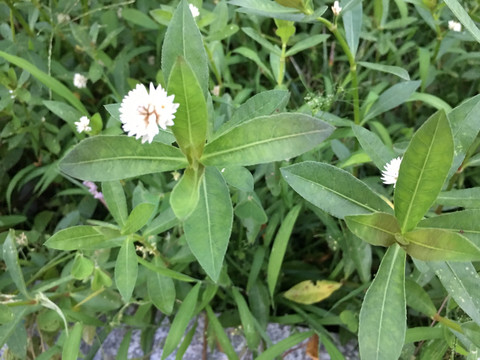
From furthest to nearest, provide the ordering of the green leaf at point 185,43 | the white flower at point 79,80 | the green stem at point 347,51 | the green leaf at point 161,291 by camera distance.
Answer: the white flower at point 79,80
the green leaf at point 161,291
the green stem at point 347,51
the green leaf at point 185,43

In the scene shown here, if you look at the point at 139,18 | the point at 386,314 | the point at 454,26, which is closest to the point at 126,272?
the point at 386,314

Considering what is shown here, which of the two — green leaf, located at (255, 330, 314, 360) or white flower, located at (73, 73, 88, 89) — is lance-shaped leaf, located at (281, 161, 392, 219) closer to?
green leaf, located at (255, 330, 314, 360)

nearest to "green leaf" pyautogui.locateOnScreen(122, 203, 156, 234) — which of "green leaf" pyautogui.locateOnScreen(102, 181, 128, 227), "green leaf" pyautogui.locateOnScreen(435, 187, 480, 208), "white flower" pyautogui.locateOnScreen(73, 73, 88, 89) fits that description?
"green leaf" pyautogui.locateOnScreen(102, 181, 128, 227)

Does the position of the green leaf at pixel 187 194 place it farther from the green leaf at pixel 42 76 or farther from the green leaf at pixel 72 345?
the green leaf at pixel 42 76

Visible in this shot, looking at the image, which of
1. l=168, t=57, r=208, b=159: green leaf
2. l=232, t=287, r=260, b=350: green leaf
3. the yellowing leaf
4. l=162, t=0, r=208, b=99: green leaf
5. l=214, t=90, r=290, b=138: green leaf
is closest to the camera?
l=168, t=57, r=208, b=159: green leaf

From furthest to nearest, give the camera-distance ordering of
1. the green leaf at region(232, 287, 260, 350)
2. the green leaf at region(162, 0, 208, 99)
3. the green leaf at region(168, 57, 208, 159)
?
1. the green leaf at region(232, 287, 260, 350)
2. the green leaf at region(162, 0, 208, 99)
3. the green leaf at region(168, 57, 208, 159)

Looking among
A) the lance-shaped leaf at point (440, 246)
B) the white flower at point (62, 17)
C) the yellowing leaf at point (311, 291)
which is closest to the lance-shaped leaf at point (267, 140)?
the lance-shaped leaf at point (440, 246)

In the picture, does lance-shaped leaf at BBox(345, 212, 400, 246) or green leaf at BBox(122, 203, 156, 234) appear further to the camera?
green leaf at BBox(122, 203, 156, 234)
